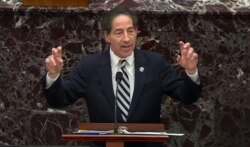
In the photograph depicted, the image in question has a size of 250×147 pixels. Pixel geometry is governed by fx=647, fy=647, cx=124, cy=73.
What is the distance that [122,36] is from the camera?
4.03m

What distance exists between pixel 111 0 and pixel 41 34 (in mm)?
629

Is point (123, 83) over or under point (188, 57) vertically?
under

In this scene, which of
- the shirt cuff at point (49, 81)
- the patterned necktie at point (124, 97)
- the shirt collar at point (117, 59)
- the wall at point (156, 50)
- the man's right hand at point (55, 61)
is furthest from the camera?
the wall at point (156, 50)

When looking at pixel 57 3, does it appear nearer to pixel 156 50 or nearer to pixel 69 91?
pixel 156 50

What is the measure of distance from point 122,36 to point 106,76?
0.27 meters

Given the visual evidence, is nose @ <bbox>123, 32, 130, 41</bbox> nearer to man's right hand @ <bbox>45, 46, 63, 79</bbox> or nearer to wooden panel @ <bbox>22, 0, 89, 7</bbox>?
man's right hand @ <bbox>45, 46, 63, 79</bbox>

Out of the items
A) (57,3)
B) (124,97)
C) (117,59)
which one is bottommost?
(124,97)

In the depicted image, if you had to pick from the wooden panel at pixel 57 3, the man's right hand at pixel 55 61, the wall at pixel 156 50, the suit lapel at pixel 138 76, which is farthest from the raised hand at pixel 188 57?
the wooden panel at pixel 57 3

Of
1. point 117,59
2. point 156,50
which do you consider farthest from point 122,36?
point 156,50

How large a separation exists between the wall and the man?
1032 millimetres

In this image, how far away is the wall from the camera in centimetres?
516

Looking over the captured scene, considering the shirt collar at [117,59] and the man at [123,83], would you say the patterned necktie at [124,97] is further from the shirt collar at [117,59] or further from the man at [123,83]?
the shirt collar at [117,59]

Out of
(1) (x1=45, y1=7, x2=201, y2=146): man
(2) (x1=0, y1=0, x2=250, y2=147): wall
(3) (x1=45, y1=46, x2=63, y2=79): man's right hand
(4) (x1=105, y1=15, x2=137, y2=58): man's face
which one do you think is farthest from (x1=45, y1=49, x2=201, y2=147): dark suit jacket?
(2) (x1=0, y1=0, x2=250, y2=147): wall

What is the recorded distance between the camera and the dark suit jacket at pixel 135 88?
3973mm
